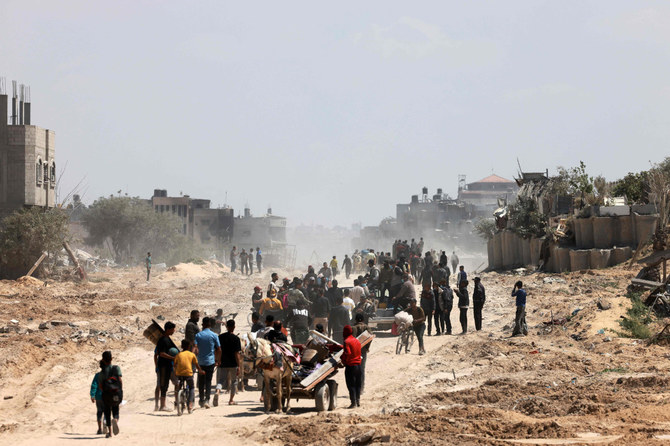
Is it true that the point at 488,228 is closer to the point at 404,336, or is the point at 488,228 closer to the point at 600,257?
the point at 600,257

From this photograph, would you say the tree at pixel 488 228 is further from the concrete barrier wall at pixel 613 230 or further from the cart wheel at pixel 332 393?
the cart wheel at pixel 332 393

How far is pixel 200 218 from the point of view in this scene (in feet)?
347

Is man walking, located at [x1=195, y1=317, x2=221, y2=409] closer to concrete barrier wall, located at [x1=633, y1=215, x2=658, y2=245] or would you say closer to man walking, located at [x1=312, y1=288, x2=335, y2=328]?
man walking, located at [x1=312, y1=288, x2=335, y2=328]

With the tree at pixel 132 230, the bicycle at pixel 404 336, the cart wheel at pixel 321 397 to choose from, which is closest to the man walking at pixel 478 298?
the bicycle at pixel 404 336

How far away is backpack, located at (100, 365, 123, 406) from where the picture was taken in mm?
11773

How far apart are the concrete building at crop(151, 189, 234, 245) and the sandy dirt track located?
73499 mm

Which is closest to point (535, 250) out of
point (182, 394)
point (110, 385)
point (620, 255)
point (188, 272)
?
point (620, 255)

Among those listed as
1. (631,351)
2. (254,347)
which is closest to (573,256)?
(631,351)

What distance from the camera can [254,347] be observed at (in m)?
13.3

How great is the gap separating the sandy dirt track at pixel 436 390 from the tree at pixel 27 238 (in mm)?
13446

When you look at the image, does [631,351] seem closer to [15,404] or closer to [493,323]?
[493,323]

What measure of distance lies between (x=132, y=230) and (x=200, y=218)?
29.9m

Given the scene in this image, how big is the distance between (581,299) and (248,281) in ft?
89.0

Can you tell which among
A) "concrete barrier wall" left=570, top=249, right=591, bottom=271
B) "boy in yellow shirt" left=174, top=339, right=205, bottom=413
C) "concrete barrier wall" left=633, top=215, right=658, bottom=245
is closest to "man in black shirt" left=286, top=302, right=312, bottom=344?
"boy in yellow shirt" left=174, top=339, right=205, bottom=413
